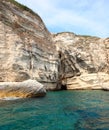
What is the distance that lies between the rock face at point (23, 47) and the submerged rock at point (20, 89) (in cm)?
516

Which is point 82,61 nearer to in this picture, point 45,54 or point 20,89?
point 45,54

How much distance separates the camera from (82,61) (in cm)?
4956

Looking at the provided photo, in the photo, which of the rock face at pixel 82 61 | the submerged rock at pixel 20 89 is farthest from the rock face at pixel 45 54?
the submerged rock at pixel 20 89

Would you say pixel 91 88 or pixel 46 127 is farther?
pixel 91 88

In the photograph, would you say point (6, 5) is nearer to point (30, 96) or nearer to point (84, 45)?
point (30, 96)

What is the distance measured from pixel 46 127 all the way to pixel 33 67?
74.5 ft

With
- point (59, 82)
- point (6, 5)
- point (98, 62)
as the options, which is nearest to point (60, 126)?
point (6, 5)

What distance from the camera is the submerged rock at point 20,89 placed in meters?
24.4

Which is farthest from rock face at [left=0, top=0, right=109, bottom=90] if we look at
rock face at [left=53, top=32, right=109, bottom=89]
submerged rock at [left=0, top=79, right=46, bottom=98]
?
submerged rock at [left=0, top=79, right=46, bottom=98]

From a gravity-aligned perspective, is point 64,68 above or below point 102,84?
above

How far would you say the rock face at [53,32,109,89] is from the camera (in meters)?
47.1

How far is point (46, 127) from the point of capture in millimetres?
13375

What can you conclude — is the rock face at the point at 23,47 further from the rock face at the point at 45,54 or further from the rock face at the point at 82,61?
the rock face at the point at 82,61

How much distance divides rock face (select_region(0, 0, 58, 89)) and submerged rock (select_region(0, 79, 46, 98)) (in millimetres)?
5158
